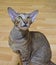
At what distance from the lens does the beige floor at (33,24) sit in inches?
59.0

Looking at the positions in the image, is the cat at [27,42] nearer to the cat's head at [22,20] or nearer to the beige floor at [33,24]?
the cat's head at [22,20]

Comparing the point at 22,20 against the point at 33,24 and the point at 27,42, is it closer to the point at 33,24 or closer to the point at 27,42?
the point at 27,42

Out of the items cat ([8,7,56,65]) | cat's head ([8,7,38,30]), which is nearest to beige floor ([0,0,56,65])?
cat ([8,7,56,65])

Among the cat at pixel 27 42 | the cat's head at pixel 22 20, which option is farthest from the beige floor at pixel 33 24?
the cat's head at pixel 22 20

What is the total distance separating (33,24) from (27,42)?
942 mm

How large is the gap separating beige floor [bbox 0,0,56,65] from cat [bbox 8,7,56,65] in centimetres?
32

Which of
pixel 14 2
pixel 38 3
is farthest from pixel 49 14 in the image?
pixel 14 2

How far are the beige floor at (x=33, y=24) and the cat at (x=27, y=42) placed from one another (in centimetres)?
32

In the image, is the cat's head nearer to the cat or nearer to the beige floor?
the cat

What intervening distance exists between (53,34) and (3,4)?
1026 millimetres

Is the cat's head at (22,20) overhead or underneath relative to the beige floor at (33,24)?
overhead

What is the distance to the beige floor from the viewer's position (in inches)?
59.0

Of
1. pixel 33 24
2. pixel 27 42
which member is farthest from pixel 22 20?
pixel 33 24

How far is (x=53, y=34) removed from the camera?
1.78m
